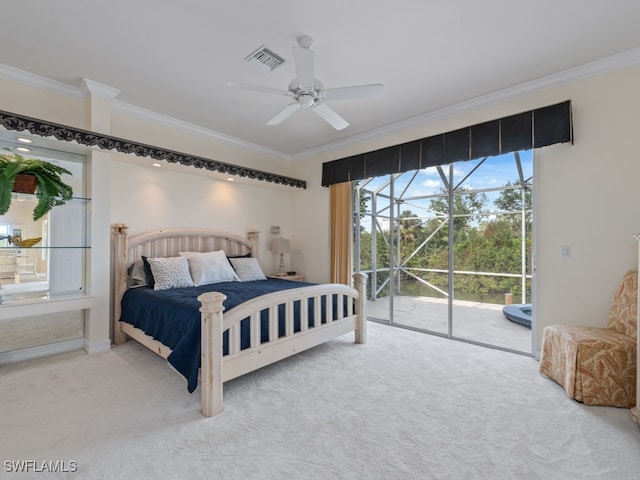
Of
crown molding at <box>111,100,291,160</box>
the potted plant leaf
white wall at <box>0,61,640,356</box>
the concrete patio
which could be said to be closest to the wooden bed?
white wall at <box>0,61,640,356</box>

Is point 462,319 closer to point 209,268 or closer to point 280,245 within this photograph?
point 280,245

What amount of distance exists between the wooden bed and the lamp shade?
87 cm

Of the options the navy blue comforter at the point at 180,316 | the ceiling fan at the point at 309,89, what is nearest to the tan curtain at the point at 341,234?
the navy blue comforter at the point at 180,316

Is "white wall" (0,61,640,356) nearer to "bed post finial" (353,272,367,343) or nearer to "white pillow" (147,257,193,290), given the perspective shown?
"white pillow" (147,257,193,290)

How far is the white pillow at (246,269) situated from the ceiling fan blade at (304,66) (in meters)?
2.59

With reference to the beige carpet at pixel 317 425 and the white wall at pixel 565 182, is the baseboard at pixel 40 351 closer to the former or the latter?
the beige carpet at pixel 317 425

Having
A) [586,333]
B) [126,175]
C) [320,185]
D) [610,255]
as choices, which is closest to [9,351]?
[126,175]

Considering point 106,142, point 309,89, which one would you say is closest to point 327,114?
point 309,89

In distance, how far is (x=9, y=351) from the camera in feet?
9.05

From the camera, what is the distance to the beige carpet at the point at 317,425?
4.96 feet

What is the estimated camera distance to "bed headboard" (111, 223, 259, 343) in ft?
10.8

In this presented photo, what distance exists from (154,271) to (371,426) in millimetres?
2768

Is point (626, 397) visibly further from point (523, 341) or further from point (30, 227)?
point (30, 227)

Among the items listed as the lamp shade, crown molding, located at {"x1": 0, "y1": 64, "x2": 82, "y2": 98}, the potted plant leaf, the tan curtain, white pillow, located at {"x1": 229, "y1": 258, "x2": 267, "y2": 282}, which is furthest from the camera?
the lamp shade
